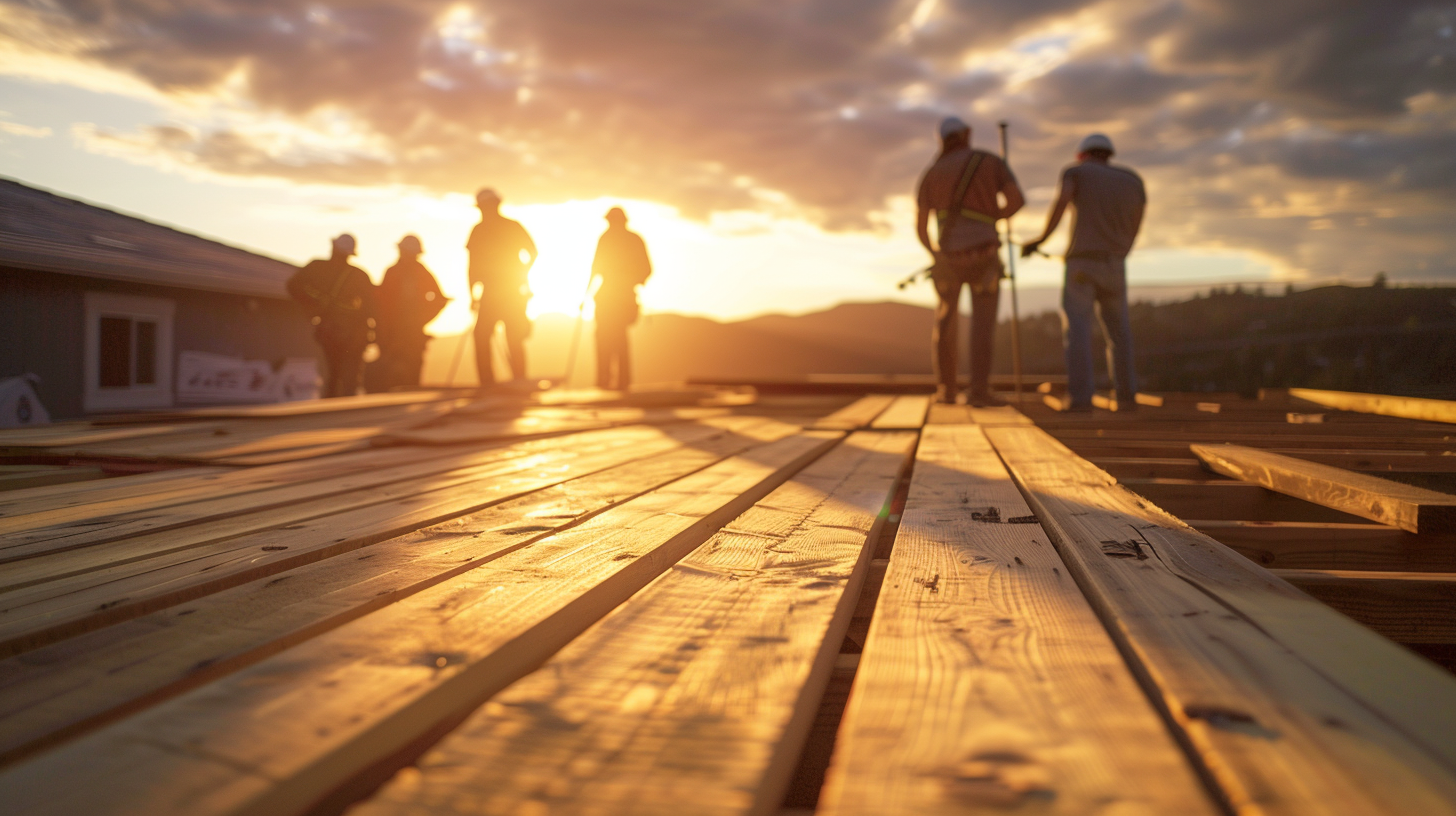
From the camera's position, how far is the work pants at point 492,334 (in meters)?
8.20

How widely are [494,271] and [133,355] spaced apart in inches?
270

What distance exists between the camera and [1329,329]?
39.6ft

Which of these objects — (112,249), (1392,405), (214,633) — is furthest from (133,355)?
(1392,405)

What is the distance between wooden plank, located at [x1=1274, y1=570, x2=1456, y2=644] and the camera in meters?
1.29

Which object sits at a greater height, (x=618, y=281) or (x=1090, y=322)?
(x=618, y=281)

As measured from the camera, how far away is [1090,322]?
18.3 ft

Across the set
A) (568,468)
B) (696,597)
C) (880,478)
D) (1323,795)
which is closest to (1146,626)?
(1323,795)

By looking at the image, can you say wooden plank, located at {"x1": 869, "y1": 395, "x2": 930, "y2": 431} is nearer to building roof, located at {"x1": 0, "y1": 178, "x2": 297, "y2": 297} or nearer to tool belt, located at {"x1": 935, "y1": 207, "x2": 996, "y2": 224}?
tool belt, located at {"x1": 935, "y1": 207, "x2": 996, "y2": 224}

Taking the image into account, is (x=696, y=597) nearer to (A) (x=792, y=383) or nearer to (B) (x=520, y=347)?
(B) (x=520, y=347)

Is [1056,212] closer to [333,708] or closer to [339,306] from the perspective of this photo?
[333,708]

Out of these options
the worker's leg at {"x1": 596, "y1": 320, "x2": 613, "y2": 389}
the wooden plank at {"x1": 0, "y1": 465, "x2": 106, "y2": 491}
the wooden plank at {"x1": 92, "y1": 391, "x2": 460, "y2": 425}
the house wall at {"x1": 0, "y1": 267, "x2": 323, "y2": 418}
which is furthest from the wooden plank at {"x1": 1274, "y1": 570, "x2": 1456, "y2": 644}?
the house wall at {"x1": 0, "y1": 267, "x2": 323, "y2": 418}

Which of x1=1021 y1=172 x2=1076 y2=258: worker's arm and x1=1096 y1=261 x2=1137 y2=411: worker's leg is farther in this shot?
x1=1096 y1=261 x2=1137 y2=411: worker's leg

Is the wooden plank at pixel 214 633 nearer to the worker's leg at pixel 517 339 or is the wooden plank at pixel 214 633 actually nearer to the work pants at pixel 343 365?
the worker's leg at pixel 517 339

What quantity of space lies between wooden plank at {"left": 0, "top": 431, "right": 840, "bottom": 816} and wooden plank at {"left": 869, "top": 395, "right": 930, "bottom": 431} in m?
3.00
